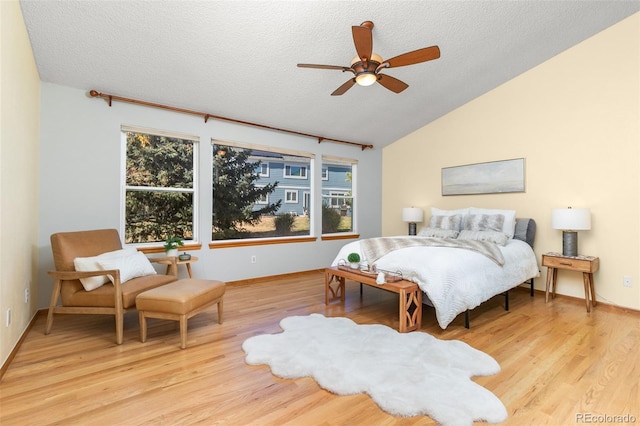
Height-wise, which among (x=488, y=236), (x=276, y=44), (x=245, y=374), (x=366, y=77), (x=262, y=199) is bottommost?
(x=245, y=374)

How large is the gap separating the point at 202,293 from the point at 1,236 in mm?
1387

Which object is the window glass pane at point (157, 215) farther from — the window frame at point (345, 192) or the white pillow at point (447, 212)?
the white pillow at point (447, 212)

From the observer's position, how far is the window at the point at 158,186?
A: 391 centimetres

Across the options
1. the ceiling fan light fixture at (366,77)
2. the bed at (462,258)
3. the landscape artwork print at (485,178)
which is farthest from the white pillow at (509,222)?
the ceiling fan light fixture at (366,77)

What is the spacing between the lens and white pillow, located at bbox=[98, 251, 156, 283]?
280 cm

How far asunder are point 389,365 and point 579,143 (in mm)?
3781

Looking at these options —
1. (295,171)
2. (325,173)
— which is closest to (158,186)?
(295,171)

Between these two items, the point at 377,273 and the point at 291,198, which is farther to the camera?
the point at 291,198

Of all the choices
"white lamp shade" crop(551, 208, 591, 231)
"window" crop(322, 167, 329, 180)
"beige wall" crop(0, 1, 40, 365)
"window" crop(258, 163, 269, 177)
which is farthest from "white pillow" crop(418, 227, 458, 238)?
"beige wall" crop(0, 1, 40, 365)

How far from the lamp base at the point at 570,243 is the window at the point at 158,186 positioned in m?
4.81

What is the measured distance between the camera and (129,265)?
117 inches

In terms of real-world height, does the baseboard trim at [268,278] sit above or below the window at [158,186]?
below

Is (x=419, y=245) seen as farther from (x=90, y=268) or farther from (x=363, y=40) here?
(x=90, y=268)

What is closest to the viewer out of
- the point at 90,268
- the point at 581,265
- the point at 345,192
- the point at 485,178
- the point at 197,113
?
the point at 90,268
